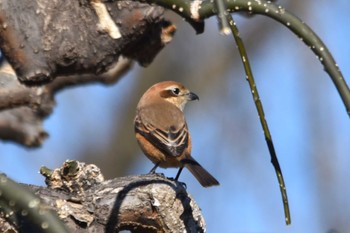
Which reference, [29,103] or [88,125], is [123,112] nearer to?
[88,125]

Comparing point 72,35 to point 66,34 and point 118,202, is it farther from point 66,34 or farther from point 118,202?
point 118,202

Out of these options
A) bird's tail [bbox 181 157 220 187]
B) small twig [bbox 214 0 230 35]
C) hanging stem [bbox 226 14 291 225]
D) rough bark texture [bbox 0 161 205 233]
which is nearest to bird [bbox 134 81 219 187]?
bird's tail [bbox 181 157 220 187]

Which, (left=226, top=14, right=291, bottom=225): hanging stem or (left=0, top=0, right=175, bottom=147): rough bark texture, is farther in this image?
(left=0, top=0, right=175, bottom=147): rough bark texture

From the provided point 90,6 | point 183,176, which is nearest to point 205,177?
point 90,6

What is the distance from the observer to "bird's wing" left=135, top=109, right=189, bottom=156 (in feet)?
15.8

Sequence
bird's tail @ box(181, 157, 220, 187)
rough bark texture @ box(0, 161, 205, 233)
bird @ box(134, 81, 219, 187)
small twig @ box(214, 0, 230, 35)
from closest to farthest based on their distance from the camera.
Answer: small twig @ box(214, 0, 230, 35) → rough bark texture @ box(0, 161, 205, 233) → bird's tail @ box(181, 157, 220, 187) → bird @ box(134, 81, 219, 187)

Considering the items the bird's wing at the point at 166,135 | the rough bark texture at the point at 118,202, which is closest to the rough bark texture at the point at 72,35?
the rough bark texture at the point at 118,202

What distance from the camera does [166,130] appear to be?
5129 mm

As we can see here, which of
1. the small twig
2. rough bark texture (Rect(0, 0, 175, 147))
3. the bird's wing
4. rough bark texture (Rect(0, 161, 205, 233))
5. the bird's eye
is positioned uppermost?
the small twig

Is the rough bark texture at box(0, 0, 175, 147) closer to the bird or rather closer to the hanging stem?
the bird

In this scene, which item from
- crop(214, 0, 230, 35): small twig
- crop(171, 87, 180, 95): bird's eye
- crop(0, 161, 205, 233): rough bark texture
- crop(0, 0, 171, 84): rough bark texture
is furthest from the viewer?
crop(171, 87, 180, 95): bird's eye

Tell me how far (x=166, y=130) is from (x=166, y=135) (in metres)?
0.08

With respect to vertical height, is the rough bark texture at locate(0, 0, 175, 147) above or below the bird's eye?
above

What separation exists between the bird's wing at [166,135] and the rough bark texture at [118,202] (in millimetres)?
1953
